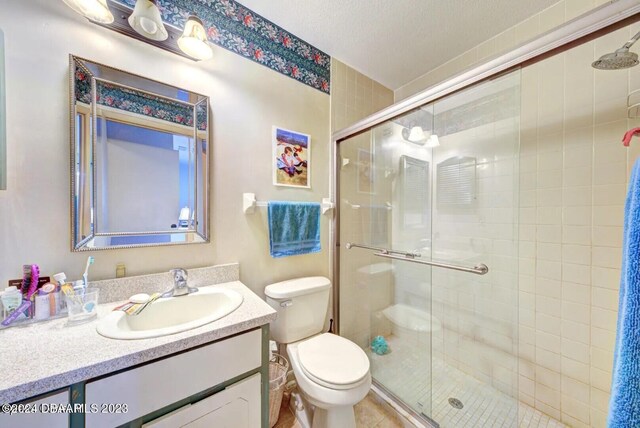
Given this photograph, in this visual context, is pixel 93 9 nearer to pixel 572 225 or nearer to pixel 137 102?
pixel 137 102

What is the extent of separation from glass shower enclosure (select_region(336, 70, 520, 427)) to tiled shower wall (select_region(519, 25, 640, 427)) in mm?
182

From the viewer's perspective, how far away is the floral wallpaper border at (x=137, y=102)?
960 mm

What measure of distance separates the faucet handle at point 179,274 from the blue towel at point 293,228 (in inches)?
19.8

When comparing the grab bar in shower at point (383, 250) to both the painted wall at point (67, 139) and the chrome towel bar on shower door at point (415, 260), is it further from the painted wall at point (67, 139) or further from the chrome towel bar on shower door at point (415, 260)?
the painted wall at point (67, 139)

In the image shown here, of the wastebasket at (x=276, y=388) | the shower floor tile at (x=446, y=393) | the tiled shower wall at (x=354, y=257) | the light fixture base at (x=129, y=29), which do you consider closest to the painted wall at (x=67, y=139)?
the light fixture base at (x=129, y=29)

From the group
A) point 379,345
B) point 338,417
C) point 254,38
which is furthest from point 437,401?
point 254,38

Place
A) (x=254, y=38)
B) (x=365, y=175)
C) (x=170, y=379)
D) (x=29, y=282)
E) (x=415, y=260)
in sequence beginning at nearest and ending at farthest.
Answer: (x=170, y=379), (x=29, y=282), (x=254, y=38), (x=415, y=260), (x=365, y=175)

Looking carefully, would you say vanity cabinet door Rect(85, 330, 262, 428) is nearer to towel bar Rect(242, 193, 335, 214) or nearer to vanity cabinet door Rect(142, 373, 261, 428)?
vanity cabinet door Rect(142, 373, 261, 428)

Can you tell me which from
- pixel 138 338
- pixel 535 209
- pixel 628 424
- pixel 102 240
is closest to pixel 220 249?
pixel 102 240

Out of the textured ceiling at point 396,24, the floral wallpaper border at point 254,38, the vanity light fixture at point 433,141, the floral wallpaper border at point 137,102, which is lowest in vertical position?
the vanity light fixture at point 433,141

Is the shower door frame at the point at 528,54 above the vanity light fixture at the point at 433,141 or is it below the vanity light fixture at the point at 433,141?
above

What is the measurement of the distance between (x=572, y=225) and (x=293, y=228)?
64.9 inches

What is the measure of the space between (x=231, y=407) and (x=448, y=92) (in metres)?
1.67

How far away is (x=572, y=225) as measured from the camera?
128cm
